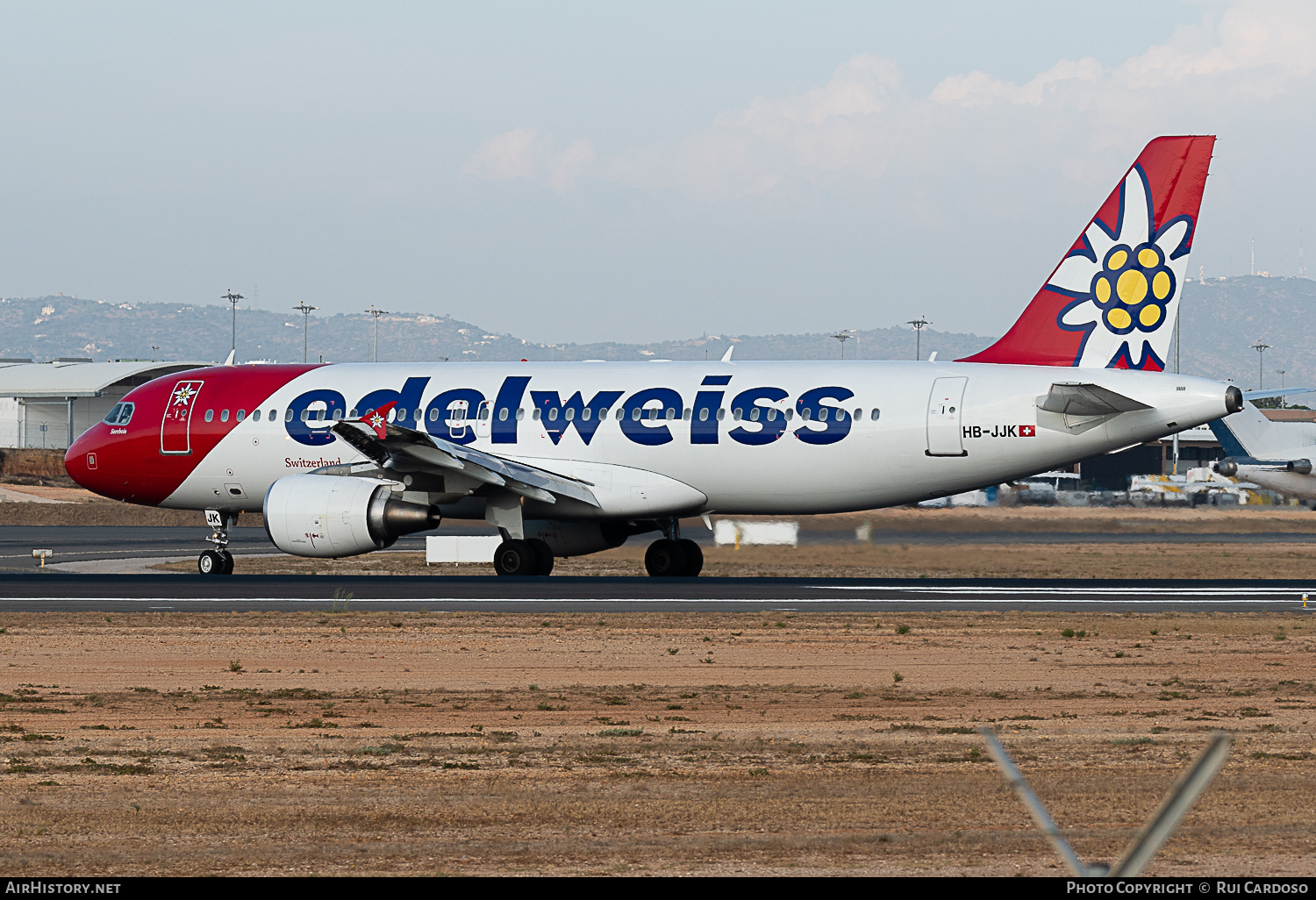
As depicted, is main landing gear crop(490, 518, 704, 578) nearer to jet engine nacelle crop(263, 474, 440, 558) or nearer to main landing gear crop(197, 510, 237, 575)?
jet engine nacelle crop(263, 474, 440, 558)

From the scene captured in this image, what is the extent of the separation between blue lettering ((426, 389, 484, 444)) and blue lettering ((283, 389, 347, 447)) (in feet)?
6.58

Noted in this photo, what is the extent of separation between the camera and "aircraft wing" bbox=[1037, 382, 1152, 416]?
89.7 feet

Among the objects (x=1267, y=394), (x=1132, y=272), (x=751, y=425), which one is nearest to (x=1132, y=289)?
(x=1132, y=272)

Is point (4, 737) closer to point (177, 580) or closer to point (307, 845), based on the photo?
point (307, 845)

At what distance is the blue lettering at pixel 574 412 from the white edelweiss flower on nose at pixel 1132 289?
354 inches

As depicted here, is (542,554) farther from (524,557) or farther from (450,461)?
(450,461)

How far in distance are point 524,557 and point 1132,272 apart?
12.9 meters

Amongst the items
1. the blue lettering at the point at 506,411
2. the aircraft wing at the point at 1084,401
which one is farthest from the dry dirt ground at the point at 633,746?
the blue lettering at the point at 506,411

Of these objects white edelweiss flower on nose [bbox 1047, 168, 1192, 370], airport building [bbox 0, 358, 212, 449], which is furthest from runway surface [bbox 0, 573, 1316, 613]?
airport building [bbox 0, 358, 212, 449]

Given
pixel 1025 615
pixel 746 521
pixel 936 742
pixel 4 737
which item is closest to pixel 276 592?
pixel 746 521

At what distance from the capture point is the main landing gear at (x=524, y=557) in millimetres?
31234

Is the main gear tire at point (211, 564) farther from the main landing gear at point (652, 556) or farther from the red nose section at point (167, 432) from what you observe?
the main landing gear at point (652, 556)

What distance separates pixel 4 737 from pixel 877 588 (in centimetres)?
1856

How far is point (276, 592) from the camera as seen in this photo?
1089 inches
